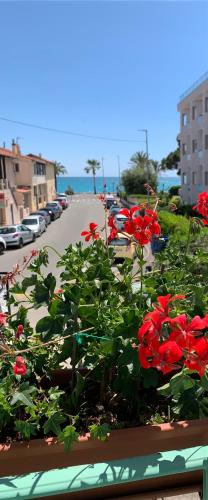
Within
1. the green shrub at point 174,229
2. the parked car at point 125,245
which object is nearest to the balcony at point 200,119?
the green shrub at point 174,229

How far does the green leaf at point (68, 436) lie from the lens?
4.65ft

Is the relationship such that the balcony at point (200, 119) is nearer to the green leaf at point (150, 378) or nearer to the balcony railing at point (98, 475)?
the green leaf at point (150, 378)

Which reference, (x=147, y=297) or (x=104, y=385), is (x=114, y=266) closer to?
(x=147, y=297)

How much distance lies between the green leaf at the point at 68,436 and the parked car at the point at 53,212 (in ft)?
127

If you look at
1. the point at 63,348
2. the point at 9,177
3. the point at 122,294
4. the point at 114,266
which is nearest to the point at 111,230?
the point at 114,266

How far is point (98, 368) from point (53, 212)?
40.3 m

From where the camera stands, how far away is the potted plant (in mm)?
1532

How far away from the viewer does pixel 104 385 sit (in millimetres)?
1931

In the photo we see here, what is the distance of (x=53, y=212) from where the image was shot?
41.6m

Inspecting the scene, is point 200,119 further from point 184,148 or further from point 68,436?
point 68,436

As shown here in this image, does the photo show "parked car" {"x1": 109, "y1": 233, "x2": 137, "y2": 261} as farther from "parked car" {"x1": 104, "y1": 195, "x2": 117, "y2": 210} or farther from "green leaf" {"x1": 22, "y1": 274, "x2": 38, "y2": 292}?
"green leaf" {"x1": 22, "y1": 274, "x2": 38, "y2": 292}

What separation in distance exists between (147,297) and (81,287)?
305mm

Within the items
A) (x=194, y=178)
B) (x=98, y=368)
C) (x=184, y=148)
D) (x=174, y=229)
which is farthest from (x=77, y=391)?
(x=184, y=148)

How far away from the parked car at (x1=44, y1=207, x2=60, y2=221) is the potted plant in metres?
38.2
